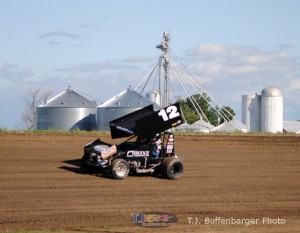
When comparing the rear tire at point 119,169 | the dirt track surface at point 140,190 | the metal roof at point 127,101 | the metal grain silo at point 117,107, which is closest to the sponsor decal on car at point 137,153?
the rear tire at point 119,169

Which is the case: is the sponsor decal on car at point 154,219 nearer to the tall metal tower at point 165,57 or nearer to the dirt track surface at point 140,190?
the dirt track surface at point 140,190

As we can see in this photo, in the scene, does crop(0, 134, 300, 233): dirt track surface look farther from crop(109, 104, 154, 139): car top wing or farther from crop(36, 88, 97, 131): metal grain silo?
crop(36, 88, 97, 131): metal grain silo

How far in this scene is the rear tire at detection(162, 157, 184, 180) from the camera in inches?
902

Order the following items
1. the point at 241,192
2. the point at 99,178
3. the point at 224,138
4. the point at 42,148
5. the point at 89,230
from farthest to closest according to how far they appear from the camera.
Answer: the point at 224,138, the point at 42,148, the point at 99,178, the point at 241,192, the point at 89,230

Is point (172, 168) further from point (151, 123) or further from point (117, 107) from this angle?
point (117, 107)

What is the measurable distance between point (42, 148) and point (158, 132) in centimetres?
795

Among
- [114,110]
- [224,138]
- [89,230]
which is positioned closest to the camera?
[89,230]

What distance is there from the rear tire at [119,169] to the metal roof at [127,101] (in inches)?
1031

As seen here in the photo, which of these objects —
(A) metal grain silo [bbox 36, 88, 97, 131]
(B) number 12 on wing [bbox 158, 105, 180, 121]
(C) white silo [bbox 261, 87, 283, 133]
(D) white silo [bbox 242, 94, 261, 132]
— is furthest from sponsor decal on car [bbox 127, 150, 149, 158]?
(D) white silo [bbox 242, 94, 261, 132]

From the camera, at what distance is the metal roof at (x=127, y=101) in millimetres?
49031

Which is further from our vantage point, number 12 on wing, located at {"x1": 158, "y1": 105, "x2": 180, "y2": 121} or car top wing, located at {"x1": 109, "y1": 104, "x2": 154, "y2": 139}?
car top wing, located at {"x1": 109, "y1": 104, "x2": 154, "y2": 139}

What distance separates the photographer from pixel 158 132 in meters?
23.1

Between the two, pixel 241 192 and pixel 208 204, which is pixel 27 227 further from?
pixel 241 192

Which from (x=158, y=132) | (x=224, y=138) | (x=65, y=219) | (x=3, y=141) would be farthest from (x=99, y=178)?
(x=224, y=138)
